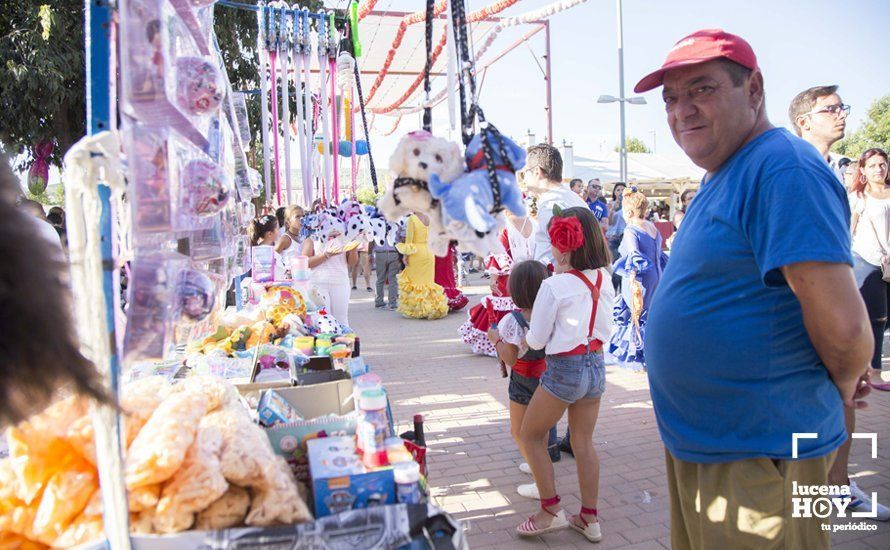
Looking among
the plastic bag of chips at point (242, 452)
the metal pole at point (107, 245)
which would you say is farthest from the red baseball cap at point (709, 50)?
the plastic bag of chips at point (242, 452)

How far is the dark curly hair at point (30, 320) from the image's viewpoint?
664 mm

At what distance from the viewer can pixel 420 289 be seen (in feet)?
30.3

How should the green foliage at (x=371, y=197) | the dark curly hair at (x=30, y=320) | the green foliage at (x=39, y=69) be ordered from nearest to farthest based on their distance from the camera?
1. the dark curly hair at (x=30, y=320)
2. the green foliage at (x=371, y=197)
3. the green foliage at (x=39, y=69)

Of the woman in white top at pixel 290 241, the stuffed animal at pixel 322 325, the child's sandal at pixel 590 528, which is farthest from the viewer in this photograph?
the woman in white top at pixel 290 241

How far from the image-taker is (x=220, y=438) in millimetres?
1489

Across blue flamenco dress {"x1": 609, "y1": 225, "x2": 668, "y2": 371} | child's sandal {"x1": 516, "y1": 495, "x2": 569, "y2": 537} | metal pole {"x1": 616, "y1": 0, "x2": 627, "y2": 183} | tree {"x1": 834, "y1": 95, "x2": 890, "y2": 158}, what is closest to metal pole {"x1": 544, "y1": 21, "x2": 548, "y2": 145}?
metal pole {"x1": 616, "y1": 0, "x2": 627, "y2": 183}

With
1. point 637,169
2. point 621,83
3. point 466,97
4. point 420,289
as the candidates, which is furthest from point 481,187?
point 637,169

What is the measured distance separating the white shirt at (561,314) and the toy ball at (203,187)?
5.39 ft

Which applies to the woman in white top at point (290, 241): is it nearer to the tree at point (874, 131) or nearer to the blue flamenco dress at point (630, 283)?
the blue flamenco dress at point (630, 283)

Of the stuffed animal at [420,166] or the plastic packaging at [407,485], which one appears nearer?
the stuffed animal at [420,166]

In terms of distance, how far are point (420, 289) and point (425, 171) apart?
798 centimetres

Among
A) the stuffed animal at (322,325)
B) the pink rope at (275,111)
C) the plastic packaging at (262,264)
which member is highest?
the pink rope at (275,111)

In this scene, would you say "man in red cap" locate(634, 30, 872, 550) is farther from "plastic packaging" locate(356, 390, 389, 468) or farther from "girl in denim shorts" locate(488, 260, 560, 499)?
"girl in denim shorts" locate(488, 260, 560, 499)

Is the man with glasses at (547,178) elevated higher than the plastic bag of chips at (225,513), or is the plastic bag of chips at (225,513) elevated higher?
the man with glasses at (547,178)
